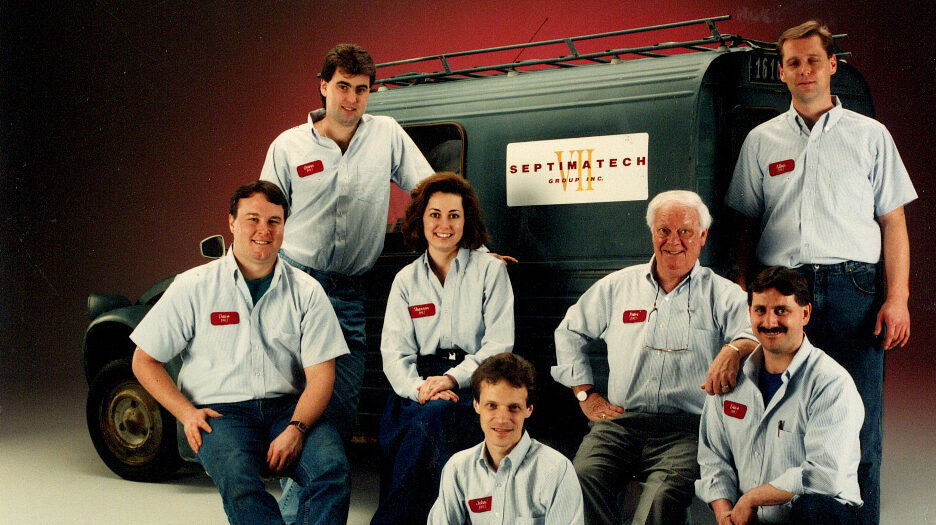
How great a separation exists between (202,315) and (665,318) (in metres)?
1.90

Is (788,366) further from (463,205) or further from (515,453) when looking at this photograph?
(463,205)

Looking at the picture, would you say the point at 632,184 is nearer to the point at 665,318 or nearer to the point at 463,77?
the point at 665,318

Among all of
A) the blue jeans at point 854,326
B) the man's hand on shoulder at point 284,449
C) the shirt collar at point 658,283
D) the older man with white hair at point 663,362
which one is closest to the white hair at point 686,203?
the older man with white hair at point 663,362

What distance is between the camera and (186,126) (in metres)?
5.09

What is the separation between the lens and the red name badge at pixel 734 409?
131 inches

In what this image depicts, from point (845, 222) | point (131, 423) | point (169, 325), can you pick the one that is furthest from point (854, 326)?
point (131, 423)

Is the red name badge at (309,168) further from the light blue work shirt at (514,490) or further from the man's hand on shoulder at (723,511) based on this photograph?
the man's hand on shoulder at (723,511)

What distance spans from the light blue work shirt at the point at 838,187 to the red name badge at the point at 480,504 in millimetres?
1659

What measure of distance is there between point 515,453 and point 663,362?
2.77 feet

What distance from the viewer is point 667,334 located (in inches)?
145

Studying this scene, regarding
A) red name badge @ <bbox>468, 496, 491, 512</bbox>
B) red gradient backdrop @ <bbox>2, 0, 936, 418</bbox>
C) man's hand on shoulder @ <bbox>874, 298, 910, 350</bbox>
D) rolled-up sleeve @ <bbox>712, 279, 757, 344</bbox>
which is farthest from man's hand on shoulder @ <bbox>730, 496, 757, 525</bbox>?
red gradient backdrop @ <bbox>2, 0, 936, 418</bbox>

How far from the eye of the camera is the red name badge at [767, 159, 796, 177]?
3.78 metres

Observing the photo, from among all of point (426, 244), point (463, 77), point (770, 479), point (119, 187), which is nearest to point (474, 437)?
point (426, 244)

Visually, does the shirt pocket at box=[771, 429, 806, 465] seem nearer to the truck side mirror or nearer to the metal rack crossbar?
the metal rack crossbar
